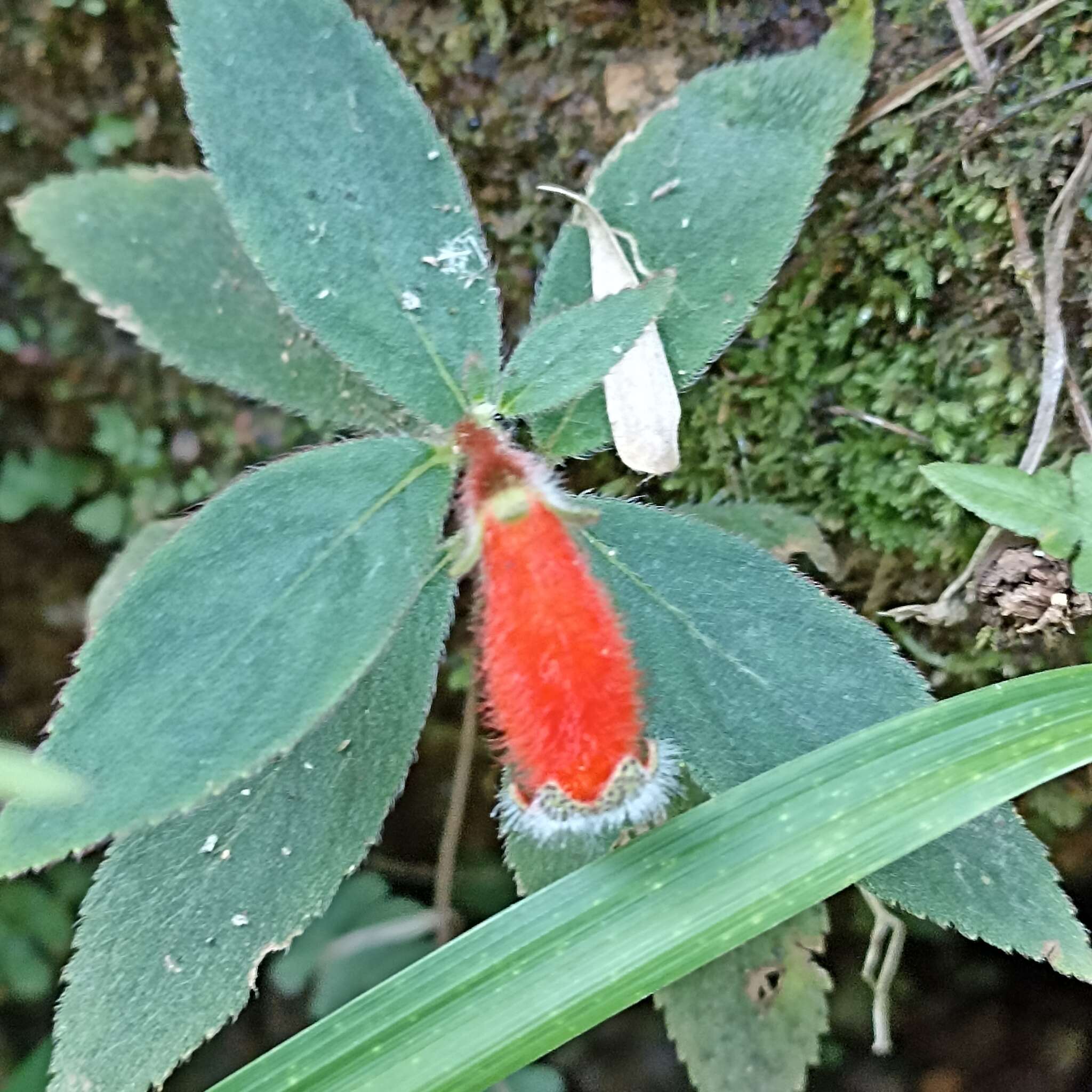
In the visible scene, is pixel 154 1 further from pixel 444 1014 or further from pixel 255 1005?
pixel 255 1005

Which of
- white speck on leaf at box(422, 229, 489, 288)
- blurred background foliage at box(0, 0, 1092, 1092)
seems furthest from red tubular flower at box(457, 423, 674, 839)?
blurred background foliage at box(0, 0, 1092, 1092)

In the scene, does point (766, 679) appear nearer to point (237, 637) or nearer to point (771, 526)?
point (771, 526)

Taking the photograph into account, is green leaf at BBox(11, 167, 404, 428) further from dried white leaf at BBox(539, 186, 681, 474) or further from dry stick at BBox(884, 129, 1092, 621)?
dry stick at BBox(884, 129, 1092, 621)

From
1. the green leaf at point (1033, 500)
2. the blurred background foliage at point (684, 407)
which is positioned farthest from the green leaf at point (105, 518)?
the green leaf at point (1033, 500)

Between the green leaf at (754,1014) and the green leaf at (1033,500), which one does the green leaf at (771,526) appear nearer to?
the green leaf at (1033,500)

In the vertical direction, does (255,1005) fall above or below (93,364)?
below

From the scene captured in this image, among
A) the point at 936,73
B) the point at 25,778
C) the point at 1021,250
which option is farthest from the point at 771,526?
the point at 25,778

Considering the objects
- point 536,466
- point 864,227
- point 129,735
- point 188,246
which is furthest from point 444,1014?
point 864,227
